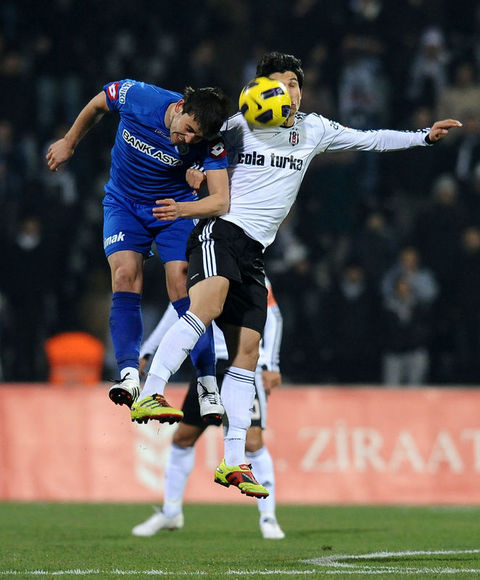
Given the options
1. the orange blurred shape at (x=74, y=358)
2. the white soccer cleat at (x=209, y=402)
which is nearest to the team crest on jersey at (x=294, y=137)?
the white soccer cleat at (x=209, y=402)

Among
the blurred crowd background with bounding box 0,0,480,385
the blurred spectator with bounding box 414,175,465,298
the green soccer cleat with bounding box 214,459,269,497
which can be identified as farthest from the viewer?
the blurred spectator with bounding box 414,175,465,298

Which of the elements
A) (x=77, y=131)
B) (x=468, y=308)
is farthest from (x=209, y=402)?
(x=468, y=308)

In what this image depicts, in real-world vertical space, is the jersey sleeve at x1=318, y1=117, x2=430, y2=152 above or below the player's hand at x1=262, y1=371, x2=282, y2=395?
above

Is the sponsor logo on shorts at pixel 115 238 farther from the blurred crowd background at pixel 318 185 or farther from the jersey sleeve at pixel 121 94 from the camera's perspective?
the blurred crowd background at pixel 318 185

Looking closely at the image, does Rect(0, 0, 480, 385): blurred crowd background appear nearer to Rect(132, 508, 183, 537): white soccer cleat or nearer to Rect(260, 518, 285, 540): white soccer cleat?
Rect(132, 508, 183, 537): white soccer cleat

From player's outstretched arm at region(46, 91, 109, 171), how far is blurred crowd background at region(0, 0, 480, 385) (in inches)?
253

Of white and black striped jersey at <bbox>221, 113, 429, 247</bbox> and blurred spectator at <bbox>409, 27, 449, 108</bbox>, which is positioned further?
blurred spectator at <bbox>409, 27, 449, 108</bbox>

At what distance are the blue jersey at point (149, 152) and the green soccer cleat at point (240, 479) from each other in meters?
1.79

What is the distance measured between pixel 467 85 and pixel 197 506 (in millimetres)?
6726

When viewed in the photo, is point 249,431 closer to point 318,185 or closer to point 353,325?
point 353,325

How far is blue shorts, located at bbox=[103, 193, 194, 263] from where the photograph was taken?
7.47 metres

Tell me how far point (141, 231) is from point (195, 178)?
0.56 meters

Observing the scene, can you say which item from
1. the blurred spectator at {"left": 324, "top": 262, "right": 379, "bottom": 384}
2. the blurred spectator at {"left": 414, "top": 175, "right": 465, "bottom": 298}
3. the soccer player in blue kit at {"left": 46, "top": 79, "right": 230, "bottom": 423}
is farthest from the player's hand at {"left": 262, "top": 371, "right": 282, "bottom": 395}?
the blurred spectator at {"left": 414, "top": 175, "right": 465, "bottom": 298}

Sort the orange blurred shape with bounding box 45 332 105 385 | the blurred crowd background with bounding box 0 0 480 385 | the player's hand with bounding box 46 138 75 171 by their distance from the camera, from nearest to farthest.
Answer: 1. the player's hand with bounding box 46 138 75 171
2. the orange blurred shape with bounding box 45 332 105 385
3. the blurred crowd background with bounding box 0 0 480 385
